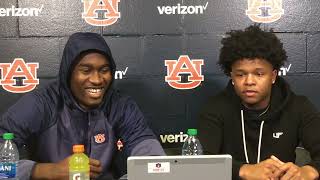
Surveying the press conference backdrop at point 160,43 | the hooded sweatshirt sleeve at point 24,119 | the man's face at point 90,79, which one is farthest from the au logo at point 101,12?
the hooded sweatshirt sleeve at point 24,119

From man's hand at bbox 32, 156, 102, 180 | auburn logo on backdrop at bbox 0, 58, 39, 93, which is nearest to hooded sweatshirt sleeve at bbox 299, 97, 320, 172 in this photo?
Answer: man's hand at bbox 32, 156, 102, 180

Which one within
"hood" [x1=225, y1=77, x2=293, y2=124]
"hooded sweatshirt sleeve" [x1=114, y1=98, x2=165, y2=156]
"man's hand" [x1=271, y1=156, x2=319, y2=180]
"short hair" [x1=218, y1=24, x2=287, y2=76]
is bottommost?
"man's hand" [x1=271, y1=156, x2=319, y2=180]

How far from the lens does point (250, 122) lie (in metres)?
2.01

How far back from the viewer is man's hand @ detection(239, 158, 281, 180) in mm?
1596

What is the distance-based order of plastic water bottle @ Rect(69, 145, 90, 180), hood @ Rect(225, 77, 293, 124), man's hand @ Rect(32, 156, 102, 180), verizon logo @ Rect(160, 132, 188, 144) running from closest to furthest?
1. plastic water bottle @ Rect(69, 145, 90, 180)
2. man's hand @ Rect(32, 156, 102, 180)
3. hood @ Rect(225, 77, 293, 124)
4. verizon logo @ Rect(160, 132, 188, 144)

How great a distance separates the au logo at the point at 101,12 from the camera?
244 cm

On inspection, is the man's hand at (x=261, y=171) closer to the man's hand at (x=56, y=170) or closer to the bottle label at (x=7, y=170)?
the man's hand at (x=56, y=170)

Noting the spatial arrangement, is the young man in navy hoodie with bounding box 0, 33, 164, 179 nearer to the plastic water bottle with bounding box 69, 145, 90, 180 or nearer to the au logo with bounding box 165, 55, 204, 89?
the plastic water bottle with bounding box 69, 145, 90, 180

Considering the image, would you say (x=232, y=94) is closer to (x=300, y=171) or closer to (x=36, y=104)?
(x=300, y=171)

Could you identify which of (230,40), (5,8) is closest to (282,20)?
(230,40)

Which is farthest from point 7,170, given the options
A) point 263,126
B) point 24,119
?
point 263,126

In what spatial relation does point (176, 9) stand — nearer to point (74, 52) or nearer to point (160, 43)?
point (160, 43)

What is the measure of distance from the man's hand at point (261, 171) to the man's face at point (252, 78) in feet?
1.23

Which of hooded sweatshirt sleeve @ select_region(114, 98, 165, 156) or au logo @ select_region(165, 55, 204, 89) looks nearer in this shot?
hooded sweatshirt sleeve @ select_region(114, 98, 165, 156)
